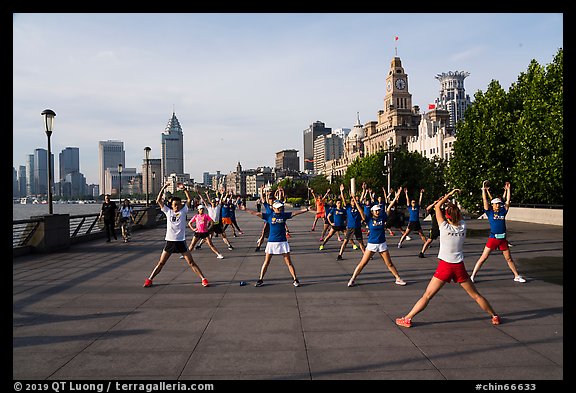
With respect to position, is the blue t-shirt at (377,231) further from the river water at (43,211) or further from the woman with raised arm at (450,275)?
the river water at (43,211)

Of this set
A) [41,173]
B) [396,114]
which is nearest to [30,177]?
[41,173]

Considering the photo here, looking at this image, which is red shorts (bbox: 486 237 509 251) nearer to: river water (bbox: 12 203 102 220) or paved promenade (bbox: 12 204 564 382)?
paved promenade (bbox: 12 204 564 382)

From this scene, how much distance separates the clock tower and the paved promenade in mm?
113343

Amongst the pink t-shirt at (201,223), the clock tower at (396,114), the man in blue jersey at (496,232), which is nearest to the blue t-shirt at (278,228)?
the man in blue jersey at (496,232)

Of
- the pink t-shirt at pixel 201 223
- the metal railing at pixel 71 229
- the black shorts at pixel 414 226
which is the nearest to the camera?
the pink t-shirt at pixel 201 223

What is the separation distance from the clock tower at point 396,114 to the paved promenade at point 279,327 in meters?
113

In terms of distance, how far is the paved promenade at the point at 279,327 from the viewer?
16.2ft

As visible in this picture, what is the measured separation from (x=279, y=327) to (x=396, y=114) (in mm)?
123978

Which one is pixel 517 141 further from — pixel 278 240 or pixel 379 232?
pixel 278 240

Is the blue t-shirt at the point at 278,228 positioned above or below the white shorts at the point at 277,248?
above

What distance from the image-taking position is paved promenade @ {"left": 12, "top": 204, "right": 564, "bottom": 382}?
16.2 feet

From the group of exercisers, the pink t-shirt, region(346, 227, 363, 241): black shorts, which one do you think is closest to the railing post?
the group of exercisers
